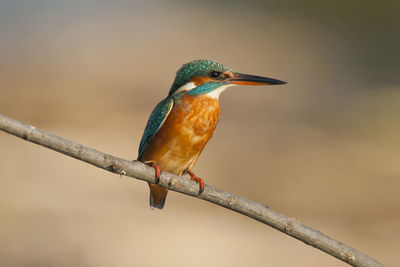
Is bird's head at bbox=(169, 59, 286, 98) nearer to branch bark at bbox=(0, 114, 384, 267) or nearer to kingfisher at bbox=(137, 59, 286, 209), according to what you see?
kingfisher at bbox=(137, 59, 286, 209)

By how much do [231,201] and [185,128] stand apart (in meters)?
0.73

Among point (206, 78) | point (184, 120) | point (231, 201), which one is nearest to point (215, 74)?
point (206, 78)

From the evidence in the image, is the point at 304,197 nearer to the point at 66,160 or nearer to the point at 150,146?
the point at 66,160

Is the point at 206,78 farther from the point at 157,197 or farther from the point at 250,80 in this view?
the point at 157,197

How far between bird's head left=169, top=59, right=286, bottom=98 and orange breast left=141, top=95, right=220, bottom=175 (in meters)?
0.04

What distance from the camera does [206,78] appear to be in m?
2.38

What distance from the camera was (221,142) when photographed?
8.17 m

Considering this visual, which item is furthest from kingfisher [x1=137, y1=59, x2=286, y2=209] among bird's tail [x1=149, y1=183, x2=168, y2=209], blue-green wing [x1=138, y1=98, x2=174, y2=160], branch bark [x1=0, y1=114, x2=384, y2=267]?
branch bark [x1=0, y1=114, x2=384, y2=267]

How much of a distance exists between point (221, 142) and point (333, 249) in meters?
6.45

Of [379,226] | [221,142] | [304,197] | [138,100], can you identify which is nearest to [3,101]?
[138,100]

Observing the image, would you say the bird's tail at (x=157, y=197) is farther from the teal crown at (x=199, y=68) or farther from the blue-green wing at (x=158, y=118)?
the teal crown at (x=199, y=68)

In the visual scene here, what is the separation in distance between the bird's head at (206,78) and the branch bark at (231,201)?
561 millimetres

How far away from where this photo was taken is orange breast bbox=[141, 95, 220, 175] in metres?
2.44

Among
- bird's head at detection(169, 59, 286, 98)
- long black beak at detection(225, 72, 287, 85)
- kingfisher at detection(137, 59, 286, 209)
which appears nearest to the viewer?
long black beak at detection(225, 72, 287, 85)
